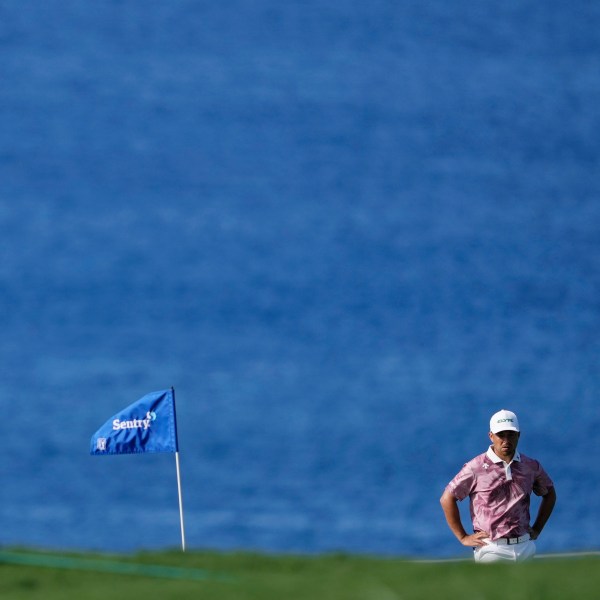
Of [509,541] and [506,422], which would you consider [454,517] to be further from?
[506,422]

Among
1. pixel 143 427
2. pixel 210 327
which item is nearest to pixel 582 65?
pixel 210 327

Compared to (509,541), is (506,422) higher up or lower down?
higher up

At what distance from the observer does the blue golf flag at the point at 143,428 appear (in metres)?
5.63

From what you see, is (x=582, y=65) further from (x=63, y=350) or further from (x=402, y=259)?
(x=63, y=350)

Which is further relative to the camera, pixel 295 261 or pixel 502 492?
pixel 295 261

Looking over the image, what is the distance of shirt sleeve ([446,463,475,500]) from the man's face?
0.17 metres

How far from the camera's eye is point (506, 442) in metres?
4.18

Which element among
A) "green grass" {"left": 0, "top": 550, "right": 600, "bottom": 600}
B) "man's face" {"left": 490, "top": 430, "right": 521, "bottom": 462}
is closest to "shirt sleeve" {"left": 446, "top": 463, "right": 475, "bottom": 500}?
"man's face" {"left": 490, "top": 430, "right": 521, "bottom": 462}

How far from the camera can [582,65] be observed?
8523mm

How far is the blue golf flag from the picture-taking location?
5629 mm

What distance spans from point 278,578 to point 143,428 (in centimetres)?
395

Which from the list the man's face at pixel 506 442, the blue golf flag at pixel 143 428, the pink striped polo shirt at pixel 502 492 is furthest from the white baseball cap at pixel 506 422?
the blue golf flag at pixel 143 428

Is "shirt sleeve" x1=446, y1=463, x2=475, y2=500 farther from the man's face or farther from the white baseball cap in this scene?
the white baseball cap

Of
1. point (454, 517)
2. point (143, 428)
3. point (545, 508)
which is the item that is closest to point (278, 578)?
point (454, 517)
